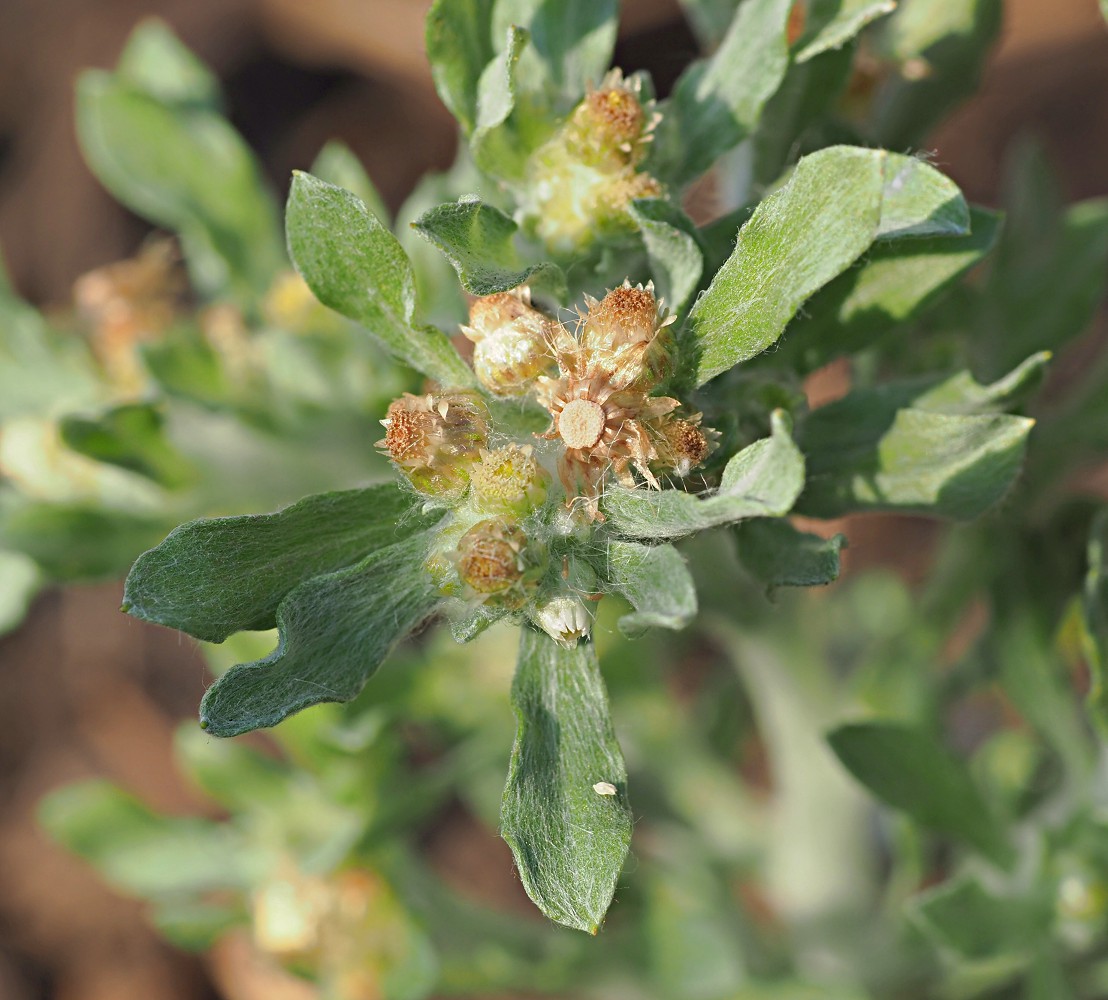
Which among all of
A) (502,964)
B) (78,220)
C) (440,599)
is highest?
(440,599)

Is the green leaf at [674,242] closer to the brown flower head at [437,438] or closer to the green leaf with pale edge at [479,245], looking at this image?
the green leaf with pale edge at [479,245]

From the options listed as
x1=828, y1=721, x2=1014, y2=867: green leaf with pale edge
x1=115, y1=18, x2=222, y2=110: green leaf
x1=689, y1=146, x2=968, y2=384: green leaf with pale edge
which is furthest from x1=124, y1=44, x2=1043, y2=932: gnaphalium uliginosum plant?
x1=115, y1=18, x2=222, y2=110: green leaf

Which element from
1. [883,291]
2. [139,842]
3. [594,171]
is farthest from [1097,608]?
[139,842]

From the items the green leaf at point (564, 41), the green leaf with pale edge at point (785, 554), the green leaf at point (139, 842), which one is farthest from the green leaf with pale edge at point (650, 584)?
the green leaf at point (139, 842)

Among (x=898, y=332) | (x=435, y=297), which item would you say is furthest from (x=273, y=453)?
(x=898, y=332)

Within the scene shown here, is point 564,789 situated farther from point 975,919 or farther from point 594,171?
point 975,919

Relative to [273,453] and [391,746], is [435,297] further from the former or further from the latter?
[391,746]
